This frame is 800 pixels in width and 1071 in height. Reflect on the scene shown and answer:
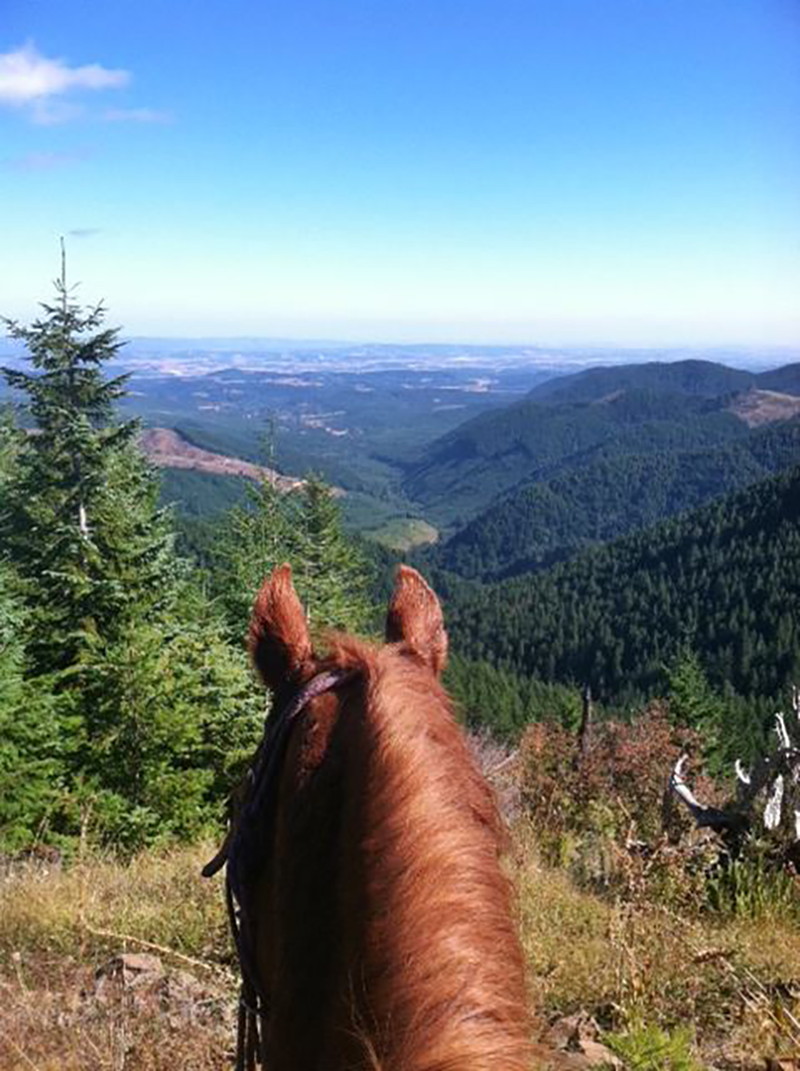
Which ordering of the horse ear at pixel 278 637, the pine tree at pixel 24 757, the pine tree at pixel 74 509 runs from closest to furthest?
1. the horse ear at pixel 278 637
2. the pine tree at pixel 24 757
3. the pine tree at pixel 74 509

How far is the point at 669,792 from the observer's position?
22.2 ft

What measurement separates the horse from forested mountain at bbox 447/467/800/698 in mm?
83140

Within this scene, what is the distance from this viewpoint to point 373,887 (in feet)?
3.98

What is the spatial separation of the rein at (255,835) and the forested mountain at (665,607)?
83.1m

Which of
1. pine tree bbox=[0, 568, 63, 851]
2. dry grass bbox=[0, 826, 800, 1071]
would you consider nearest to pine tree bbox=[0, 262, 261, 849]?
pine tree bbox=[0, 568, 63, 851]

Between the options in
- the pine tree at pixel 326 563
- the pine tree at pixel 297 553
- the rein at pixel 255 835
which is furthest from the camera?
the pine tree at pixel 326 563

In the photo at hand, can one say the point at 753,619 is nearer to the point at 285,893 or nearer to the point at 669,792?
the point at 669,792

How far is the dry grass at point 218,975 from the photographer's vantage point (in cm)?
271

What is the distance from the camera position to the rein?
1.51m

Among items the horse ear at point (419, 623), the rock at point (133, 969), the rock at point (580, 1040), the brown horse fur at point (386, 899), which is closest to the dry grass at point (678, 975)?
the rock at point (580, 1040)

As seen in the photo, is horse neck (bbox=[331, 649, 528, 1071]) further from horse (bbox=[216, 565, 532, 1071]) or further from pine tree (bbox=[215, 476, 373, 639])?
pine tree (bbox=[215, 476, 373, 639])

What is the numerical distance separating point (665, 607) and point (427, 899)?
4409 inches

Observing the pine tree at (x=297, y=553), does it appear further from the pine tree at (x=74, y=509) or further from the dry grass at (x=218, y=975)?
the dry grass at (x=218, y=975)

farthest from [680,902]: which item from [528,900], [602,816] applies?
[602,816]
